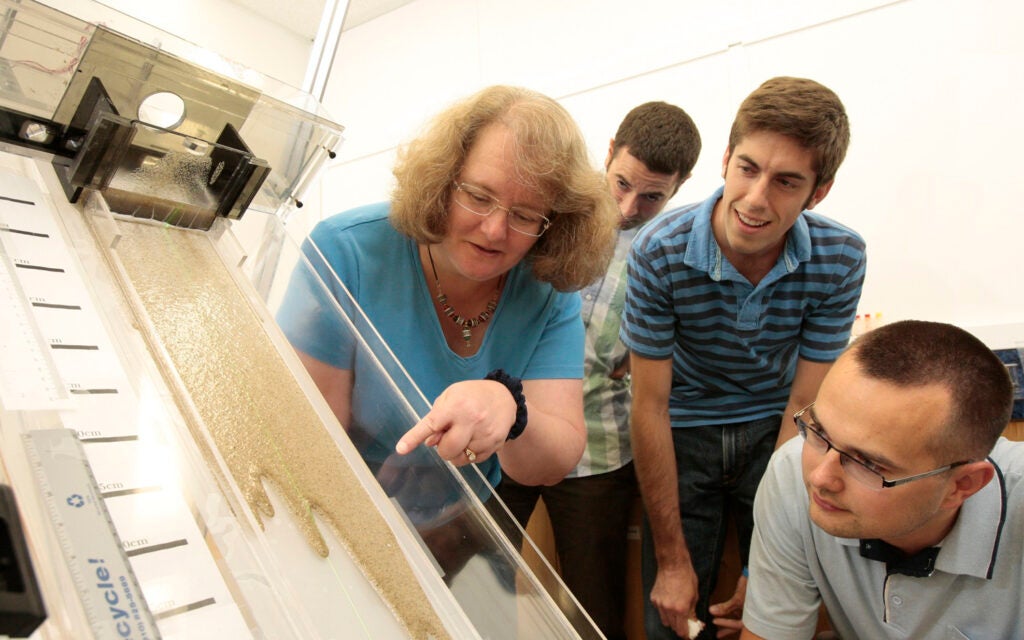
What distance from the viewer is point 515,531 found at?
0.73m

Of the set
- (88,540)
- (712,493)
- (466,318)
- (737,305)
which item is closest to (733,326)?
(737,305)

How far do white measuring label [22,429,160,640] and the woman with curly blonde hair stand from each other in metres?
0.50

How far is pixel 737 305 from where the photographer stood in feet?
5.02

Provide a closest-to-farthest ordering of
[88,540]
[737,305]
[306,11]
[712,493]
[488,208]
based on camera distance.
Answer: [88,540] → [488,208] → [737,305] → [712,493] → [306,11]

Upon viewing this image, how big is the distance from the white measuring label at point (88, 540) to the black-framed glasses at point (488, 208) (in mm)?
646

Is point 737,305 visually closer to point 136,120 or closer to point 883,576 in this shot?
point 883,576

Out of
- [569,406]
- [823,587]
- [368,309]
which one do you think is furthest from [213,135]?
[823,587]

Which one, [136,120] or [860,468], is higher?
[136,120]

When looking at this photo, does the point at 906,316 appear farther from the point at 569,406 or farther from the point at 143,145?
the point at 143,145

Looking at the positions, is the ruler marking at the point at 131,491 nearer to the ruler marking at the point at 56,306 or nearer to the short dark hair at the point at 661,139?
the ruler marking at the point at 56,306

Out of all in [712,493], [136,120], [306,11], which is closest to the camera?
[136,120]

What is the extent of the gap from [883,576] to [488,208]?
86 cm

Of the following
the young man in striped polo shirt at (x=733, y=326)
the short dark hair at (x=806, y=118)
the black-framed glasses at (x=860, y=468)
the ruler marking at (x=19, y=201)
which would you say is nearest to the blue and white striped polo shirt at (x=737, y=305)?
the young man in striped polo shirt at (x=733, y=326)

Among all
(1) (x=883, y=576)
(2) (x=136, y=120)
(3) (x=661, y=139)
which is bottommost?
(1) (x=883, y=576)
